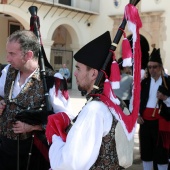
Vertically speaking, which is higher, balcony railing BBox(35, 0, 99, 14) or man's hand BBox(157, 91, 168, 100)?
balcony railing BBox(35, 0, 99, 14)

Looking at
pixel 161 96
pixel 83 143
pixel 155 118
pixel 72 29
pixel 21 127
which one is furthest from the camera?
pixel 72 29

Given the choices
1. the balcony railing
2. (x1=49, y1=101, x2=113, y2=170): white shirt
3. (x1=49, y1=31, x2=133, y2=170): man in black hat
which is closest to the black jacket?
(x1=49, y1=31, x2=133, y2=170): man in black hat

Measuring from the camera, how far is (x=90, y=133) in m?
1.62

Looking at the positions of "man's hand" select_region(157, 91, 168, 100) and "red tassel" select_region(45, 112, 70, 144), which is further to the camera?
"man's hand" select_region(157, 91, 168, 100)

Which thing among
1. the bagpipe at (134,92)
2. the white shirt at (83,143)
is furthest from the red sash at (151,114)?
the white shirt at (83,143)

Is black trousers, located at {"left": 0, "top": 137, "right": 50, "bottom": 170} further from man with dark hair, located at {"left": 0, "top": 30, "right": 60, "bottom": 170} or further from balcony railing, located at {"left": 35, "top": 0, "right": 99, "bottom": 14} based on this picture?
balcony railing, located at {"left": 35, "top": 0, "right": 99, "bottom": 14}

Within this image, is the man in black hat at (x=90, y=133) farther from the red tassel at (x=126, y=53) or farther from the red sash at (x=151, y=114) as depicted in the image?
the red sash at (x=151, y=114)

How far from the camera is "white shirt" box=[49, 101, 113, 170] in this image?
1597 millimetres

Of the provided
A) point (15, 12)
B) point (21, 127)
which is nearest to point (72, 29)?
point (15, 12)

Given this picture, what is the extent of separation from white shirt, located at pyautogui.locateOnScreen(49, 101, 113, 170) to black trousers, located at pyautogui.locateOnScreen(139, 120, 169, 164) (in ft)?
8.32

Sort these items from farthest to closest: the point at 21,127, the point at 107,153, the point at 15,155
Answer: the point at 15,155
the point at 21,127
the point at 107,153

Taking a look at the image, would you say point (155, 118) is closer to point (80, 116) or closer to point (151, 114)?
point (151, 114)

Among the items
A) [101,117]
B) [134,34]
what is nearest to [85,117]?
[101,117]

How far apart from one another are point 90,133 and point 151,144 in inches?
108
